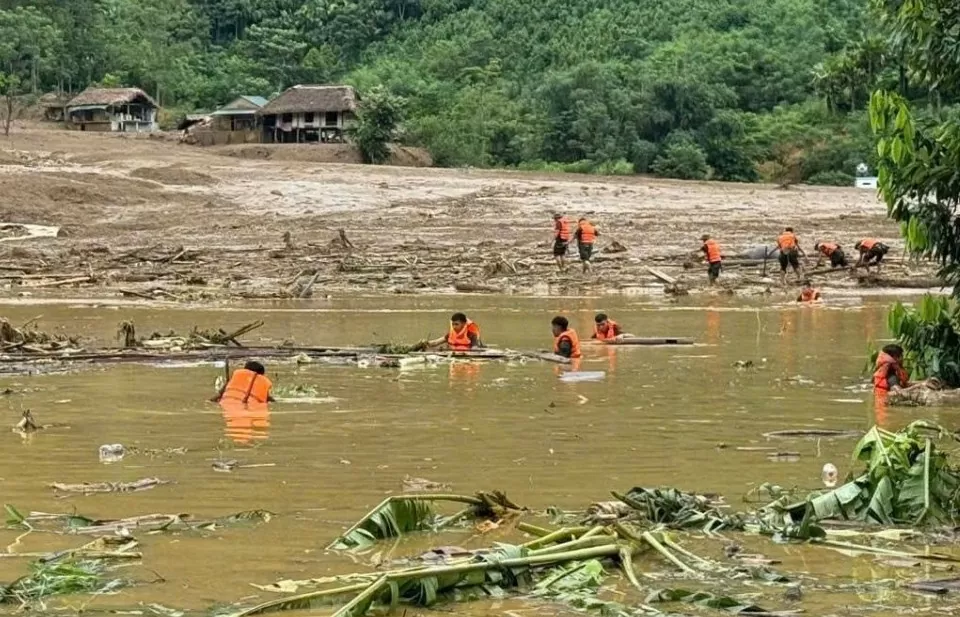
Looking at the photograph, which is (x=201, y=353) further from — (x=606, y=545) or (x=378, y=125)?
(x=378, y=125)

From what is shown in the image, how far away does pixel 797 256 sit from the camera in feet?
100

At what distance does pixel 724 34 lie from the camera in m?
73.6

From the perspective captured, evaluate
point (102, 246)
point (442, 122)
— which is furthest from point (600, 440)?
point (442, 122)

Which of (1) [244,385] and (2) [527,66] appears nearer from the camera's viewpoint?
(1) [244,385]

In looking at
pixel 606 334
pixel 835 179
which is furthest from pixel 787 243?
pixel 835 179

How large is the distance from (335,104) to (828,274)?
118ft

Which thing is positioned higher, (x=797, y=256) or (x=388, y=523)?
(x=797, y=256)

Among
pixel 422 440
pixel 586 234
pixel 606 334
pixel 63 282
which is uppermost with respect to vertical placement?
pixel 586 234

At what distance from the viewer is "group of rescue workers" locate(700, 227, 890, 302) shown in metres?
30.3

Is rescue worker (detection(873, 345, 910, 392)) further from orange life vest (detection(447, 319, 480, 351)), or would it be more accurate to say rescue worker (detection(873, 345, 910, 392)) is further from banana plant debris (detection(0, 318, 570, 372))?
orange life vest (detection(447, 319, 480, 351))

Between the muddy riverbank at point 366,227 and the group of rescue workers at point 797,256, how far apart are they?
1.51 ft

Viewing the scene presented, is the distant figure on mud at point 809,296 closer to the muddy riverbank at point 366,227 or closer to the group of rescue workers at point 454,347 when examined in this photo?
the muddy riverbank at point 366,227

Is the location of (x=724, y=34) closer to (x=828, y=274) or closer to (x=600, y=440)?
(x=828, y=274)

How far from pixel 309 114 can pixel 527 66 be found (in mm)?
15107
